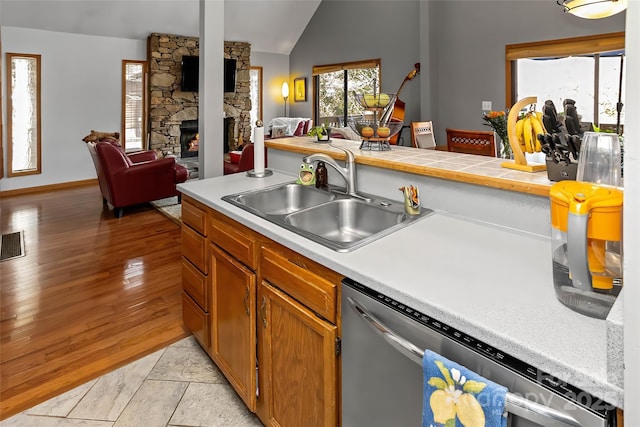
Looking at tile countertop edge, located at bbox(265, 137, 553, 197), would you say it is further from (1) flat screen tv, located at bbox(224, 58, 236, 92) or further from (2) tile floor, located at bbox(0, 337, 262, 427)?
(1) flat screen tv, located at bbox(224, 58, 236, 92)

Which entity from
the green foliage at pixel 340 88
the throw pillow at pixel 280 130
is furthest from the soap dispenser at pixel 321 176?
the throw pillow at pixel 280 130

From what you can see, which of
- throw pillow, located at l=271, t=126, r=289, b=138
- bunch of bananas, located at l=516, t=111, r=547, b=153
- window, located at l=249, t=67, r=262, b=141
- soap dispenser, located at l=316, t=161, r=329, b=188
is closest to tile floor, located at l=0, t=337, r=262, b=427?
soap dispenser, located at l=316, t=161, r=329, b=188

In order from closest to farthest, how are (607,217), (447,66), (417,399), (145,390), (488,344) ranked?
(607,217), (488,344), (417,399), (145,390), (447,66)

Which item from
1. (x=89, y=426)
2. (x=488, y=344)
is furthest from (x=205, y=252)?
(x=488, y=344)

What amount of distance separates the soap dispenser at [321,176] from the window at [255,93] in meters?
7.19

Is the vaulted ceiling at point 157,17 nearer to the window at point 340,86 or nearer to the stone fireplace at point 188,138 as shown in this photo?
the window at point 340,86

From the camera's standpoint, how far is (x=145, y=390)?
1.95m

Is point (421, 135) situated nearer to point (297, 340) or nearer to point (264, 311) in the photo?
point (264, 311)

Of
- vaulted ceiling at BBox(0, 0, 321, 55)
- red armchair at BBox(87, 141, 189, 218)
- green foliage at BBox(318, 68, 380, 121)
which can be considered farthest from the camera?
green foliage at BBox(318, 68, 380, 121)

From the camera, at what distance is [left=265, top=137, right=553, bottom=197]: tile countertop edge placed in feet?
4.43

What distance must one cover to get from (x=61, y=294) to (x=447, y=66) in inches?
222

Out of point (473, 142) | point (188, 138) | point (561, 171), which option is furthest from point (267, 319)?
point (188, 138)

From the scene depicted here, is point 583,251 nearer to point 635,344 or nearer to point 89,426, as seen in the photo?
point 635,344

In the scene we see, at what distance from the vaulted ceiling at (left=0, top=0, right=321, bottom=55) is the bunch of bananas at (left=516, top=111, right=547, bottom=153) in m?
6.38
